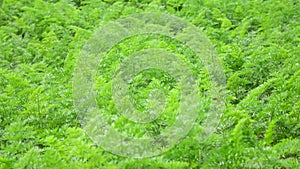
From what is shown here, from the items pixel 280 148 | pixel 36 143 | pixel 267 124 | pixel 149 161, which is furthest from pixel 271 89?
pixel 36 143

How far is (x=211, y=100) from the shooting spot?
4.69 meters

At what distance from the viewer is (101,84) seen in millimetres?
5242

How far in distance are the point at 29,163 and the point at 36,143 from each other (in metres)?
0.69

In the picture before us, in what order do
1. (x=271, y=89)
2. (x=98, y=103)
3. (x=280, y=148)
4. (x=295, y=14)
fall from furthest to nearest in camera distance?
1. (x=295, y=14)
2. (x=271, y=89)
3. (x=98, y=103)
4. (x=280, y=148)

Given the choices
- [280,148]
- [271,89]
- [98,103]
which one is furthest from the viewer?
[271,89]

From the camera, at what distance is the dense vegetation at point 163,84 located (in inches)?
153

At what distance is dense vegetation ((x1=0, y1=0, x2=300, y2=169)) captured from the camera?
3.88m

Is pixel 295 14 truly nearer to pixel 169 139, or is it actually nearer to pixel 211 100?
pixel 211 100

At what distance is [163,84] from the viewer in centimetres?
495

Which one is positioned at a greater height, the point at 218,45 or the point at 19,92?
the point at 218,45

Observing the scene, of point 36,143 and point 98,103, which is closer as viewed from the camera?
point 36,143

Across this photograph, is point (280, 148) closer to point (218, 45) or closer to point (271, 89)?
point (271, 89)

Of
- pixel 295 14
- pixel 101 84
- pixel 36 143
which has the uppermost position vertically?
pixel 295 14

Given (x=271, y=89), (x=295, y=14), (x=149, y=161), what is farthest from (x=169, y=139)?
(x=295, y=14)
